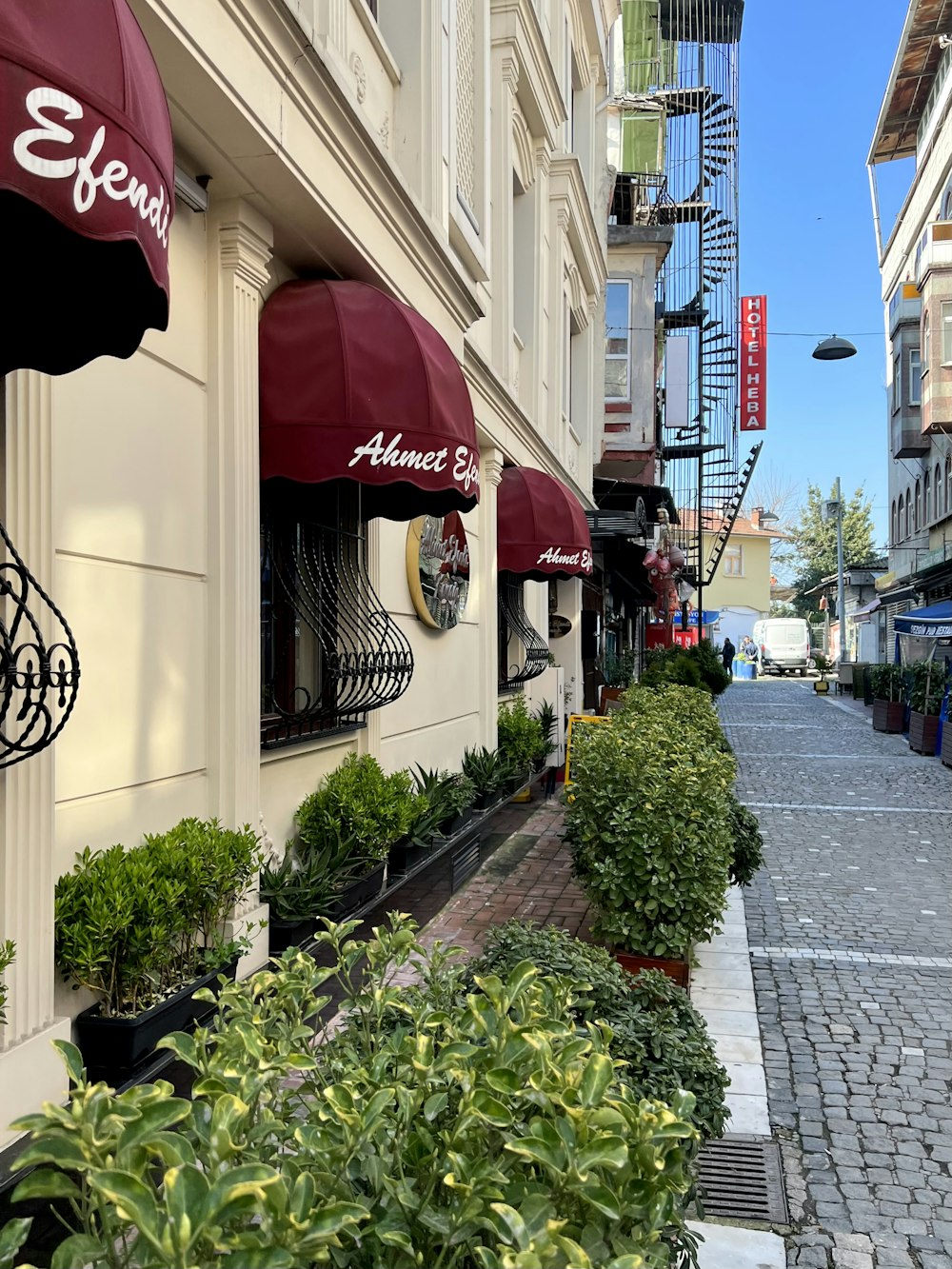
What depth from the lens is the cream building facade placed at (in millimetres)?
2863

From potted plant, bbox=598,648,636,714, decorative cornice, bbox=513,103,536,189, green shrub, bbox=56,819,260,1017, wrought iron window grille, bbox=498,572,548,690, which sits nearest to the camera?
green shrub, bbox=56,819,260,1017

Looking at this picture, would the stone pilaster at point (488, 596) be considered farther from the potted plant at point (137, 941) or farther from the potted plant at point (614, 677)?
the potted plant at point (614, 677)

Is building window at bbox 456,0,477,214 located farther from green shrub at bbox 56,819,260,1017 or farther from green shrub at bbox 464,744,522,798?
green shrub at bbox 56,819,260,1017

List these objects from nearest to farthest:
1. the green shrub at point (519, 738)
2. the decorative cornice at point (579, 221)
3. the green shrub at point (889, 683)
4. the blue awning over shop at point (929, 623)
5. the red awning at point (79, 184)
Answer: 1. the red awning at point (79, 184)
2. the green shrub at point (519, 738)
3. the decorative cornice at point (579, 221)
4. the blue awning over shop at point (929, 623)
5. the green shrub at point (889, 683)

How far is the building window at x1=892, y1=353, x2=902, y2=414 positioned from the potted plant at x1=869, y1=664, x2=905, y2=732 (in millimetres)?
11975

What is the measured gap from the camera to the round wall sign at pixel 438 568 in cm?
695

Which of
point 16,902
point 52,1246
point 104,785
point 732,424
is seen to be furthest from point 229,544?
point 732,424

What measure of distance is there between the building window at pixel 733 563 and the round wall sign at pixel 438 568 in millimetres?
60249

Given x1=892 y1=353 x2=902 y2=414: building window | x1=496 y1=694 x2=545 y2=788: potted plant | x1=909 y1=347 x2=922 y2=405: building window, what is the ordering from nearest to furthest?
x1=496 y1=694 x2=545 y2=788: potted plant, x1=909 y1=347 x2=922 y2=405: building window, x1=892 y1=353 x2=902 y2=414: building window

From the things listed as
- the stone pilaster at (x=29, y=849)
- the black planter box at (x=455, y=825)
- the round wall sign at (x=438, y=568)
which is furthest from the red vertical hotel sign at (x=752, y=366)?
the stone pilaster at (x=29, y=849)

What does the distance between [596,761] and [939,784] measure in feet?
32.2

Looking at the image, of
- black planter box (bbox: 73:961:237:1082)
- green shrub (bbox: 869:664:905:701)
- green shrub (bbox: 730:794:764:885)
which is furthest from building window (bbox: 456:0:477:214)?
green shrub (bbox: 869:664:905:701)

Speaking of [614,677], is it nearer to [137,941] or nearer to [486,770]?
[486,770]

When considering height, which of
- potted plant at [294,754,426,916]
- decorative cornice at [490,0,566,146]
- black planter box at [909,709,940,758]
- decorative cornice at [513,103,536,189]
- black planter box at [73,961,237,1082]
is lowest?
black planter box at [909,709,940,758]
